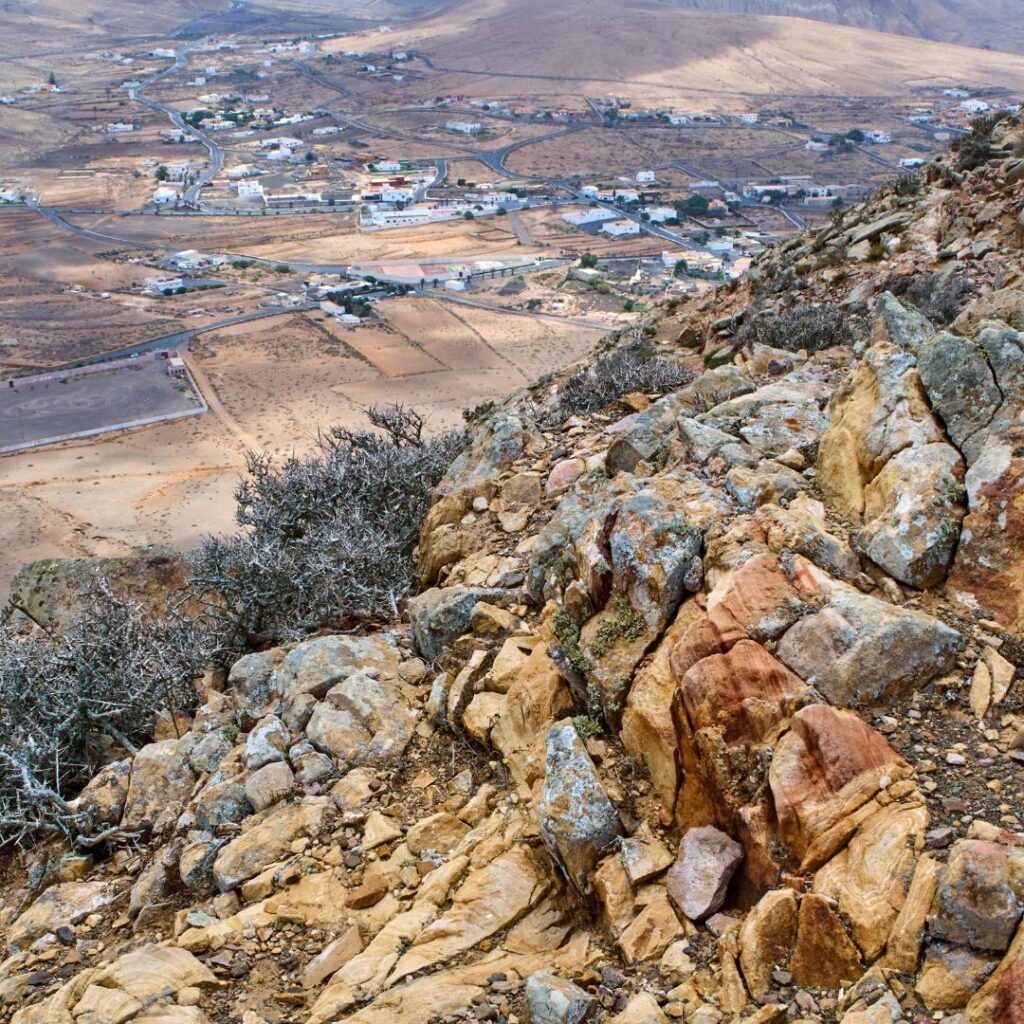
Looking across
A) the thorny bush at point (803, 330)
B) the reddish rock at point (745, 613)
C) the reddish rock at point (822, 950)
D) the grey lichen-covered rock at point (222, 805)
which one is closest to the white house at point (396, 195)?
the thorny bush at point (803, 330)

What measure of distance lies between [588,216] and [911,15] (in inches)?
4705

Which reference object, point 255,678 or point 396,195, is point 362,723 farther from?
point 396,195

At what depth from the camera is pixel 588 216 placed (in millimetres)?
67875

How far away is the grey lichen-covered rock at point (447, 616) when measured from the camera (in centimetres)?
731

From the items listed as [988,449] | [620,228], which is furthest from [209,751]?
[620,228]

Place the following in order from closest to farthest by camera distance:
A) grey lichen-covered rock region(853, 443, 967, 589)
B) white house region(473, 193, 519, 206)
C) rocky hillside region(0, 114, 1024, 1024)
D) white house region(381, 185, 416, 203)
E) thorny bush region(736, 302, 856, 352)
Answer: rocky hillside region(0, 114, 1024, 1024) → grey lichen-covered rock region(853, 443, 967, 589) → thorny bush region(736, 302, 856, 352) → white house region(473, 193, 519, 206) → white house region(381, 185, 416, 203)

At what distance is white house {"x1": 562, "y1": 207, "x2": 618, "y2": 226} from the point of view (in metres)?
67.4

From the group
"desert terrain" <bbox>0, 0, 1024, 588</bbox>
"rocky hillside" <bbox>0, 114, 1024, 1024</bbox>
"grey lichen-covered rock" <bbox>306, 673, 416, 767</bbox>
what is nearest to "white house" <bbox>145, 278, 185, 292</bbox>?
"desert terrain" <bbox>0, 0, 1024, 588</bbox>

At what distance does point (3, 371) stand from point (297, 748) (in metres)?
41.8

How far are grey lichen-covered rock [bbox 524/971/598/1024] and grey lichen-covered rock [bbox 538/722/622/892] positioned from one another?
60 centimetres

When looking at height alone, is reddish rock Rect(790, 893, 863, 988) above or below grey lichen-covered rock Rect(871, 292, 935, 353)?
below

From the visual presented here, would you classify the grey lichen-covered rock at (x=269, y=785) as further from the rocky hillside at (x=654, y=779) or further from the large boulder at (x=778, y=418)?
the large boulder at (x=778, y=418)

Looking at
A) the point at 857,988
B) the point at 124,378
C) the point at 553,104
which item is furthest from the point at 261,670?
the point at 553,104

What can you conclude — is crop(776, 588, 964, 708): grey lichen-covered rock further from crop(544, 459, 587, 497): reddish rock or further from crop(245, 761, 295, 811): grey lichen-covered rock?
crop(544, 459, 587, 497): reddish rock
